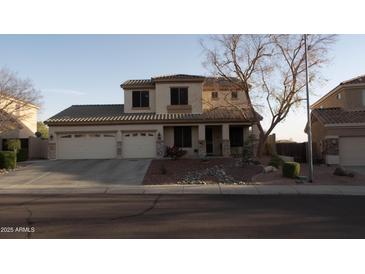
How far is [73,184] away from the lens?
17.3m

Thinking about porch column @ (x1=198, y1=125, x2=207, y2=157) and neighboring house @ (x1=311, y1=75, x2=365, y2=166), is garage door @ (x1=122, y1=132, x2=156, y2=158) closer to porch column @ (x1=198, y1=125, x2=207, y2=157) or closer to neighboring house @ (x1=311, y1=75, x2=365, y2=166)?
porch column @ (x1=198, y1=125, x2=207, y2=157)

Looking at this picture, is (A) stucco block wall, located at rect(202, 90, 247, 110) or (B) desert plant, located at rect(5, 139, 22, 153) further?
(A) stucco block wall, located at rect(202, 90, 247, 110)

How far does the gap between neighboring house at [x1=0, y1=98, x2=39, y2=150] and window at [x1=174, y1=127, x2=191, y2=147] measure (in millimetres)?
12880

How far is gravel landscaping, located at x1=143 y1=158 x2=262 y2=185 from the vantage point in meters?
17.8

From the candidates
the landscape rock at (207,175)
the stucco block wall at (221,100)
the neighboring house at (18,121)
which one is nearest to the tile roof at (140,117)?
the stucco block wall at (221,100)

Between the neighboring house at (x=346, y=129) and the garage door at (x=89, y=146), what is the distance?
16.2 m

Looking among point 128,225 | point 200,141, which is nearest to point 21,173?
point 200,141

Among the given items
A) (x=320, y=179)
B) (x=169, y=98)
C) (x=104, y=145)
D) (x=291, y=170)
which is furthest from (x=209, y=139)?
(x=320, y=179)

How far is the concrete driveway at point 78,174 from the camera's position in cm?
1747

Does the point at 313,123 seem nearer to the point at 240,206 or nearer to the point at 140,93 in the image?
the point at 140,93

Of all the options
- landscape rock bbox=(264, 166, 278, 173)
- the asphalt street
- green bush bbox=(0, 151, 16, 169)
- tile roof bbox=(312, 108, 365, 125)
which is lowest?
the asphalt street

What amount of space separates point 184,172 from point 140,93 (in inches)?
435

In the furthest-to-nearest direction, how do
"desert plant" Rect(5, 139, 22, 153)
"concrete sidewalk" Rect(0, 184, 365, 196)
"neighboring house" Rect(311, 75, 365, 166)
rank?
1. "desert plant" Rect(5, 139, 22, 153)
2. "neighboring house" Rect(311, 75, 365, 166)
3. "concrete sidewalk" Rect(0, 184, 365, 196)

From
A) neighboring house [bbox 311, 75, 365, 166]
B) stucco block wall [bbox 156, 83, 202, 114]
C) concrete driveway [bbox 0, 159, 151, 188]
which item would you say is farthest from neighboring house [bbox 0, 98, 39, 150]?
neighboring house [bbox 311, 75, 365, 166]
